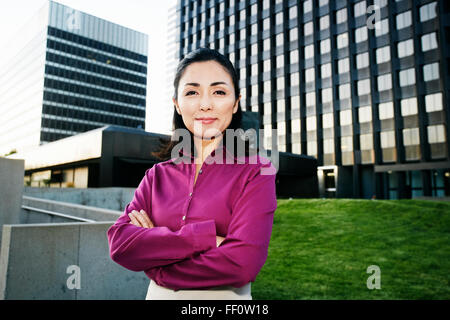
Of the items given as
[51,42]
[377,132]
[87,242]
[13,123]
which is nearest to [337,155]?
[377,132]

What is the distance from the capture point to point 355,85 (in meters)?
40.0

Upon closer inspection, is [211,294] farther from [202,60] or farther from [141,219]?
[202,60]

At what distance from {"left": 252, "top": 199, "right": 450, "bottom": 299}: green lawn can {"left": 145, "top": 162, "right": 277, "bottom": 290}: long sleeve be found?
17.3 feet

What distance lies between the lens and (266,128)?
49312 millimetres

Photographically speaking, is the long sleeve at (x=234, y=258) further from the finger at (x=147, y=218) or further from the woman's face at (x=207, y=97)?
the woman's face at (x=207, y=97)

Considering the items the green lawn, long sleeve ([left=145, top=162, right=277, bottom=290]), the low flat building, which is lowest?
the green lawn

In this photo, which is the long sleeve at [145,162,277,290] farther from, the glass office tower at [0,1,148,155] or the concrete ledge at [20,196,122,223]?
the glass office tower at [0,1,148,155]

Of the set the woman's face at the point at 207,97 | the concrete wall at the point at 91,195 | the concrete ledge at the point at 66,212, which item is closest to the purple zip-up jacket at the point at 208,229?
the woman's face at the point at 207,97

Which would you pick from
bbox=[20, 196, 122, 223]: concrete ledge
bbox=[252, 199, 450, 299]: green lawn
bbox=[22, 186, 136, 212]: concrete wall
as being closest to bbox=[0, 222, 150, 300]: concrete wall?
bbox=[20, 196, 122, 223]: concrete ledge

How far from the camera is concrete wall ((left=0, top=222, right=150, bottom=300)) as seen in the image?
394 centimetres

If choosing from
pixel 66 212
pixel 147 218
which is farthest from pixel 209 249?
pixel 66 212

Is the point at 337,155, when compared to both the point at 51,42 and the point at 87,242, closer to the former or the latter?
the point at 87,242

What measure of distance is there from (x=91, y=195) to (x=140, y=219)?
14.6 metres

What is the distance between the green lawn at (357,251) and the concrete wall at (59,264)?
2.91 meters
